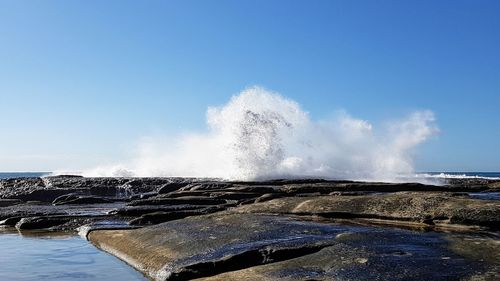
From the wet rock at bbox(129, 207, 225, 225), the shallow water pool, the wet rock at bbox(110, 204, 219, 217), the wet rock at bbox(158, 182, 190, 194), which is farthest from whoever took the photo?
the wet rock at bbox(158, 182, 190, 194)

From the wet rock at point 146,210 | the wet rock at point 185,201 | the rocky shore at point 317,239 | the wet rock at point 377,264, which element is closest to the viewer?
the wet rock at point 377,264

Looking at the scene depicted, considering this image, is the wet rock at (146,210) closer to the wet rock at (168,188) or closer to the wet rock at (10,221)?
the wet rock at (10,221)

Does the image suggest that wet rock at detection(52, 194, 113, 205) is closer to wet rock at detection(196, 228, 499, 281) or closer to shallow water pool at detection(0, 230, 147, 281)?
shallow water pool at detection(0, 230, 147, 281)

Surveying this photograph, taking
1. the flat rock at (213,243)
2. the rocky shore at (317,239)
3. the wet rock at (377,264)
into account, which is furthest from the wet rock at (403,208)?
Result: the wet rock at (377,264)

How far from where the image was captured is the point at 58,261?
12.0 meters

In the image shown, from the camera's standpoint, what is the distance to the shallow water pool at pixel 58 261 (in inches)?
404

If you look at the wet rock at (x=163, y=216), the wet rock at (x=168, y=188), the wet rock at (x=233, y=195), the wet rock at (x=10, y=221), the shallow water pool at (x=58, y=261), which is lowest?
the shallow water pool at (x=58, y=261)

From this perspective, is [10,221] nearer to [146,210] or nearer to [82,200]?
[146,210]

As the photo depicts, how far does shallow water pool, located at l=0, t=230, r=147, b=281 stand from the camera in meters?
10.3

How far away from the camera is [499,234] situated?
34.3 feet

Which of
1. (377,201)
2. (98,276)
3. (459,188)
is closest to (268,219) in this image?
(377,201)

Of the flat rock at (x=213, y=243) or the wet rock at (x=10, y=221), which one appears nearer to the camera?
the flat rock at (x=213, y=243)

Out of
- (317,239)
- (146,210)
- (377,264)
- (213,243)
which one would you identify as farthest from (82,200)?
(377,264)

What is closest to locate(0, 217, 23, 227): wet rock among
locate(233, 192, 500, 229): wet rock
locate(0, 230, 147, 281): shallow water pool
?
locate(0, 230, 147, 281): shallow water pool
